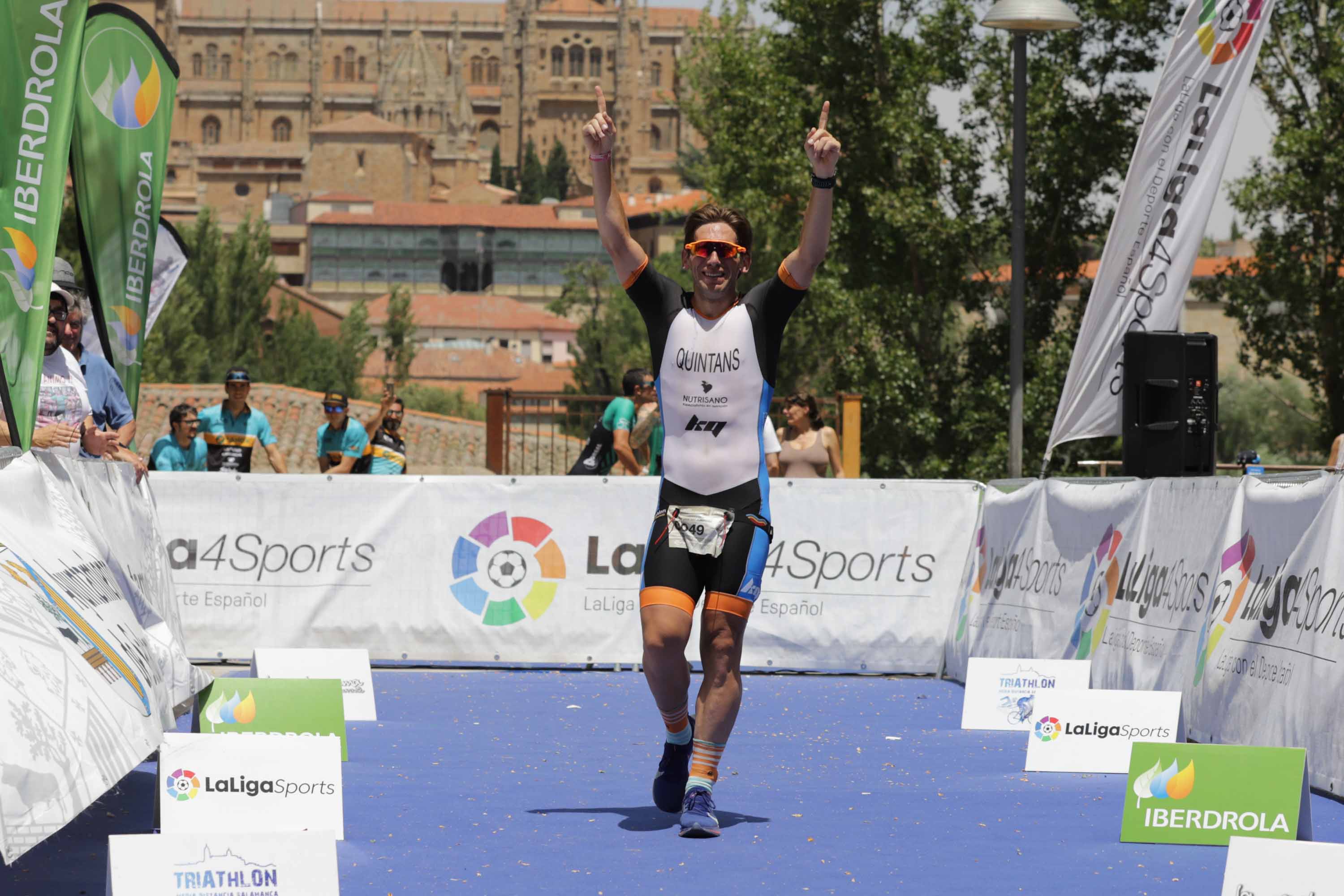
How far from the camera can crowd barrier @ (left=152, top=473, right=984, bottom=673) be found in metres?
13.0

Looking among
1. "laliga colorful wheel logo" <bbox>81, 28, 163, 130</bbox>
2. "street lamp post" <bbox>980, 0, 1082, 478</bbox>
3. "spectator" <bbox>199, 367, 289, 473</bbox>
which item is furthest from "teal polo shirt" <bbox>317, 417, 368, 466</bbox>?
"street lamp post" <bbox>980, 0, 1082, 478</bbox>

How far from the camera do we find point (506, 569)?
42.9 ft

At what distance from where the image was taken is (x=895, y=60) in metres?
26.2

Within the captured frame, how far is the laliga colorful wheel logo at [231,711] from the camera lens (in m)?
7.13

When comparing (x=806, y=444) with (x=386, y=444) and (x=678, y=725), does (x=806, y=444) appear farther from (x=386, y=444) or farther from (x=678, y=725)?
(x=678, y=725)

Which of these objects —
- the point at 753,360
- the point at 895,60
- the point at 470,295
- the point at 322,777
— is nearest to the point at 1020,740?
the point at 753,360

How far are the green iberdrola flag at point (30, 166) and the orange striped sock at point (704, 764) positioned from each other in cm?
283

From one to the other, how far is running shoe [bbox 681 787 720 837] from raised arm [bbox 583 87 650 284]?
168cm

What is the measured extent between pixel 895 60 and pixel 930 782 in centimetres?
1984

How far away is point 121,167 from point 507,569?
3.97 metres

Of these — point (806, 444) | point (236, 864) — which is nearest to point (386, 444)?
point (806, 444)

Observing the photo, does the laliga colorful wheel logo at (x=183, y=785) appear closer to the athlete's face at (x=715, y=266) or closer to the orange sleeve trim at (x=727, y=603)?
the orange sleeve trim at (x=727, y=603)

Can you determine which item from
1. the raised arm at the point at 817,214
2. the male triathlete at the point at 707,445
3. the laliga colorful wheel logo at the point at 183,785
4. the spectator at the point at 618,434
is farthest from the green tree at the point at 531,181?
the laliga colorful wheel logo at the point at 183,785

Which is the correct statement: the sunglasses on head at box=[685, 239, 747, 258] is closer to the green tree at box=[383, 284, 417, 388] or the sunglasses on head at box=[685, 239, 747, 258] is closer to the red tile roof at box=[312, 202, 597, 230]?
the green tree at box=[383, 284, 417, 388]
